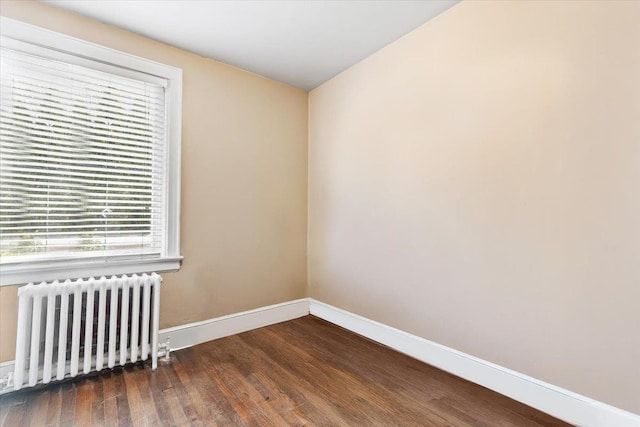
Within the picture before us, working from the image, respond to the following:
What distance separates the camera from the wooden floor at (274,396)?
5.33 feet

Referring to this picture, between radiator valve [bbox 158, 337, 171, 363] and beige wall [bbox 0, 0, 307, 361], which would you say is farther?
beige wall [bbox 0, 0, 307, 361]

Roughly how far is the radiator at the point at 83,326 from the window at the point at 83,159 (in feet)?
0.68

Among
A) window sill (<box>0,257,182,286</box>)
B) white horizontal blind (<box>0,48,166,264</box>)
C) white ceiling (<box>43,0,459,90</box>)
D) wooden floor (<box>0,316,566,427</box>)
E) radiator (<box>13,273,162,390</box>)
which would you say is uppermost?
white ceiling (<box>43,0,459,90</box>)

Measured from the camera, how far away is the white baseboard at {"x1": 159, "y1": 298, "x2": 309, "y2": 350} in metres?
2.49

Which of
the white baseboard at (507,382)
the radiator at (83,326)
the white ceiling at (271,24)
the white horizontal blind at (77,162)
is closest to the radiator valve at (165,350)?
the radiator at (83,326)

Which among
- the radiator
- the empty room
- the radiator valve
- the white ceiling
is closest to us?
the empty room

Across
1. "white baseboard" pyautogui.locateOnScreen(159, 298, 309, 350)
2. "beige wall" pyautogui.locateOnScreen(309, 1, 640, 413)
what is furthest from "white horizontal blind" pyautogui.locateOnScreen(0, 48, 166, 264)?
"beige wall" pyautogui.locateOnScreen(309, 1, 640, 413)

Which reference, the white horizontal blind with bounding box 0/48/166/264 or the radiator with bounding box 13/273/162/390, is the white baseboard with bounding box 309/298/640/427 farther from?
the white horizontal blind with bounding box 0/48/166/264

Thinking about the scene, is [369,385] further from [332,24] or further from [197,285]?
[332,24]

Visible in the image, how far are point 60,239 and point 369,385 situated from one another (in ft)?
7.65

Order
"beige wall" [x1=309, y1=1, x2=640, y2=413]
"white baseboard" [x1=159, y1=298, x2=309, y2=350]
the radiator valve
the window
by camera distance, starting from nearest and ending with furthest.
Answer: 1. "beige wall" [x1=309, y1=1, x2=640, y2=413]
2. the window
3. the radiator valve
4. "white baseboard" [x1=159, y1=298, x2=309, y2=350]

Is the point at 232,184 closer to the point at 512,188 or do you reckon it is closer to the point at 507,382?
the point at 512,188

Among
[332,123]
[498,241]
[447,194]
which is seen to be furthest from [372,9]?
[498,241]

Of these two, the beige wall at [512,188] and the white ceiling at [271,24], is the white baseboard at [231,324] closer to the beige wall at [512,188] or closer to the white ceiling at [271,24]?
the beige wall at [512,188]
